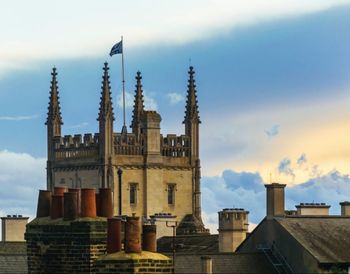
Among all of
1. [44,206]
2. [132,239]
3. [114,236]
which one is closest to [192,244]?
[44,206]

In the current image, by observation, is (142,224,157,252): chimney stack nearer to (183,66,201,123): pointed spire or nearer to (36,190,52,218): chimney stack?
(36,190,52,218): chimney stack

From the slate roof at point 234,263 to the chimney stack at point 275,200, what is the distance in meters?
1.88

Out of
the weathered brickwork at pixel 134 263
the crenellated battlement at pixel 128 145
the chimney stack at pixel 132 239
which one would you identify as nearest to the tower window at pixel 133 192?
the crenellated battlement at pixel 128 145

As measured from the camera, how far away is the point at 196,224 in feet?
496

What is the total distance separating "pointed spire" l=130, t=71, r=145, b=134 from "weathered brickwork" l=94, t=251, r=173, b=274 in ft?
393

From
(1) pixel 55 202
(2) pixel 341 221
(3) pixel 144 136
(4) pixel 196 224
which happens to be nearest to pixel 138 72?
(3) pixel 144 136

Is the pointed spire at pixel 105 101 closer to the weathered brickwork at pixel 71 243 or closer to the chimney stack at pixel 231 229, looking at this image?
the chimney stack at pixel 231 229

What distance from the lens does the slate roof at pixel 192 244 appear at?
93938 mm

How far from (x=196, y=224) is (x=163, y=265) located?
375 feet

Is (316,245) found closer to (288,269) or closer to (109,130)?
(288,269)

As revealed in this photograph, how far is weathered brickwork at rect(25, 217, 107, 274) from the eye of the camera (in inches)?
1571

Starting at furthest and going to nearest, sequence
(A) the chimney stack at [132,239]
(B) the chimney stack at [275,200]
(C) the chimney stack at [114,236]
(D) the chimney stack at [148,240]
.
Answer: (B) the chimney stack at [275,200] < (D) the chimney stack at [148,240] < (C) the chimney stack at [114,236] < (A) the chimney stack at [132,239]

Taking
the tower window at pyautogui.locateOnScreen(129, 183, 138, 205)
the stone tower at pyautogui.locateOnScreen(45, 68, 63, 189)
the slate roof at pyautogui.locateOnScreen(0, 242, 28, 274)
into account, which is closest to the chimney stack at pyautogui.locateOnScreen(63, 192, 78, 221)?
the slate roof at pyautogui.locateOnScreen(0, 242, 28, 274)

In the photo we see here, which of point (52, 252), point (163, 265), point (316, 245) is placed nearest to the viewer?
point (163, 265)
